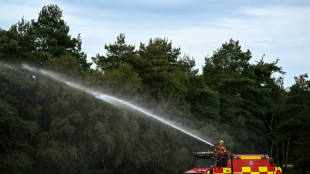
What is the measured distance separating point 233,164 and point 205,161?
1828 millimetres

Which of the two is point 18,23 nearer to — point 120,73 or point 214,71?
point 120,73

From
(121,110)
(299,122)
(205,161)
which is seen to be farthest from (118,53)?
(205,161)

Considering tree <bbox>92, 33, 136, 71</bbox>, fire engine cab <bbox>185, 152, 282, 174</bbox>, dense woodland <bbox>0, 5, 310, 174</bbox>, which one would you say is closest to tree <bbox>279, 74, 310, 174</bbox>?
dense woodland <bbox>0, 5, 310, 174</bbox>

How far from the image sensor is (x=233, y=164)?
17156 mm

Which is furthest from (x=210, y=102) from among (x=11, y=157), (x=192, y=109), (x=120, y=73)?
(x=11, y=157)

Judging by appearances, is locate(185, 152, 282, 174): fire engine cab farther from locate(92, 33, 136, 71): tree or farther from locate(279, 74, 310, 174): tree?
locate(92, 33, 136, 71): tree

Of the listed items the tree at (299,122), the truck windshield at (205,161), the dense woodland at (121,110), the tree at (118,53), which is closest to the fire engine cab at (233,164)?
the truck windshield at (205,161)

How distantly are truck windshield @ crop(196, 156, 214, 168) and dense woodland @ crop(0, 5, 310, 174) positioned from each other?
21935 mm

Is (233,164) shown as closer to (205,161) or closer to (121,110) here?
(205,161)

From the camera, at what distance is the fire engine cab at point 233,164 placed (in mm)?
17062

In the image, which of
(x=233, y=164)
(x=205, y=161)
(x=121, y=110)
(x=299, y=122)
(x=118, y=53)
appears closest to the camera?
(x=233, y=164)

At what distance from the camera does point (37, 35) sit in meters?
51.8

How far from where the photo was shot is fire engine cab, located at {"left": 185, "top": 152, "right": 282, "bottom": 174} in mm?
17062

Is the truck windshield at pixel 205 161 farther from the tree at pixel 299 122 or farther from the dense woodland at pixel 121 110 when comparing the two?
the tree at pixel 299 122
